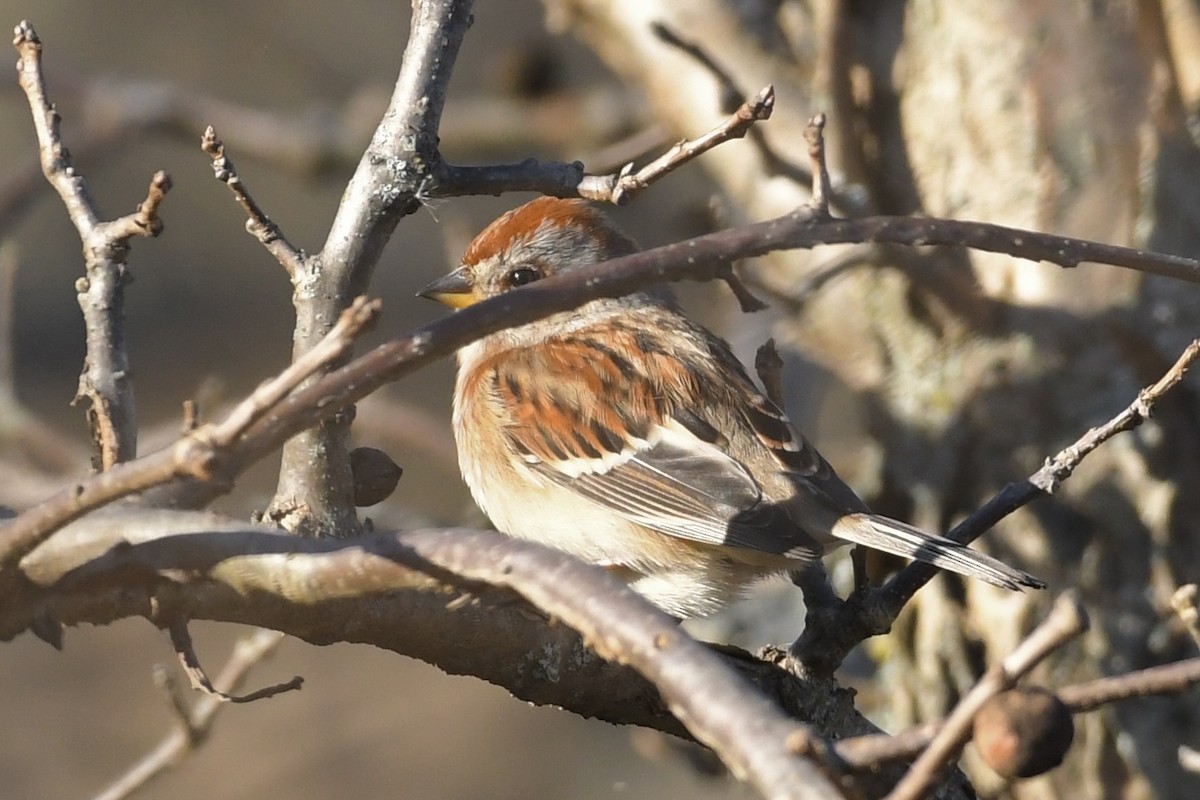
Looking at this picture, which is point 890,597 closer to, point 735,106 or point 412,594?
point 412,594

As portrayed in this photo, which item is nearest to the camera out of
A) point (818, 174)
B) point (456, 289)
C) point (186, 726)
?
point (818, 174)

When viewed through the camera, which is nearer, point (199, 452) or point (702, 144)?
point (199, 452)

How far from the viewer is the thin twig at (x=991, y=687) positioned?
4.22ft

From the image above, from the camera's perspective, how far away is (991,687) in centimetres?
134

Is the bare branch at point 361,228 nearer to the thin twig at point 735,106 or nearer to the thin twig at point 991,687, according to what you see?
the thin twig at point 735,106

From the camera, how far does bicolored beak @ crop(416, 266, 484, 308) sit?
4.23 meters

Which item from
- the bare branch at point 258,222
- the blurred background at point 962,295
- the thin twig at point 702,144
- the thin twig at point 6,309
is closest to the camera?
the thin twig at point 702,144

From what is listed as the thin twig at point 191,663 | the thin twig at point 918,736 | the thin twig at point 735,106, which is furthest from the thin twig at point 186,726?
the thin twig at point 918,736

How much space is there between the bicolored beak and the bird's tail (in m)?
1.44

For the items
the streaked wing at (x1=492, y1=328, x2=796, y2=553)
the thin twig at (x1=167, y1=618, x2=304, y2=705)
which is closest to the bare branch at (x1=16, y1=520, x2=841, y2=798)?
the thin twig at (x1=167, y1=618, x2=304, y2=705)

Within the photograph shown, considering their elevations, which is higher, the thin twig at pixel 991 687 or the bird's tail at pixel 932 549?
the bird's tail at pixel 932 549

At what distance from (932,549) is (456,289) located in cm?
180

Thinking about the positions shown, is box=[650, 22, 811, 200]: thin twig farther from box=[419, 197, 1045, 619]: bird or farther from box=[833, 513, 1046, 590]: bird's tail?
box=[833, 513, 1046, 590]: bird's tail

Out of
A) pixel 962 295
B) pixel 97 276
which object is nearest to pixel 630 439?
pixel 962 295
